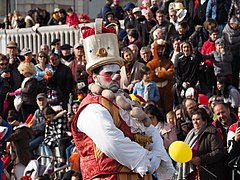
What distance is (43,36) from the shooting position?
21516 mm

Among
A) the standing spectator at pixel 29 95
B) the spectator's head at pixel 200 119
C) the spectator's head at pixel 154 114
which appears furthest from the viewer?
the standing spectator at pixel 29 95

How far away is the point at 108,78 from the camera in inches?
302

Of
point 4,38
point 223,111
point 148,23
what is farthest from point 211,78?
point 4,38

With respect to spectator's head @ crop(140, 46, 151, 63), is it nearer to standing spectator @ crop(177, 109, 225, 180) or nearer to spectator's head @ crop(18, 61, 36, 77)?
spectator's head @ crop(18, 61, 36, 77)

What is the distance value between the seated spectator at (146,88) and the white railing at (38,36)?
589 centimetres

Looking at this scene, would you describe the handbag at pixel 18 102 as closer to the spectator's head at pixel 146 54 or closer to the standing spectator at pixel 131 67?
the standing spectator at pixel 131 67

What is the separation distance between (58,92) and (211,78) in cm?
286

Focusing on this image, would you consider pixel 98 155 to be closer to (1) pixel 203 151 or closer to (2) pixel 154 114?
(1) pixel 203 151

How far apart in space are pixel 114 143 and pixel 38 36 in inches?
576

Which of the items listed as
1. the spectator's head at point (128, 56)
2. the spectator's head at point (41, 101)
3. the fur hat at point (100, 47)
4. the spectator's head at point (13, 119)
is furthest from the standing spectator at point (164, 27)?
the fur hat at point (100, 47)

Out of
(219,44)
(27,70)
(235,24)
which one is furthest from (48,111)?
(235,24)

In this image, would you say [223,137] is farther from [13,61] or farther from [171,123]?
[13,61]

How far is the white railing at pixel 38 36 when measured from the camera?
2048cm

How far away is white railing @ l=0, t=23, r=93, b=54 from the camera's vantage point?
67.2 feet
